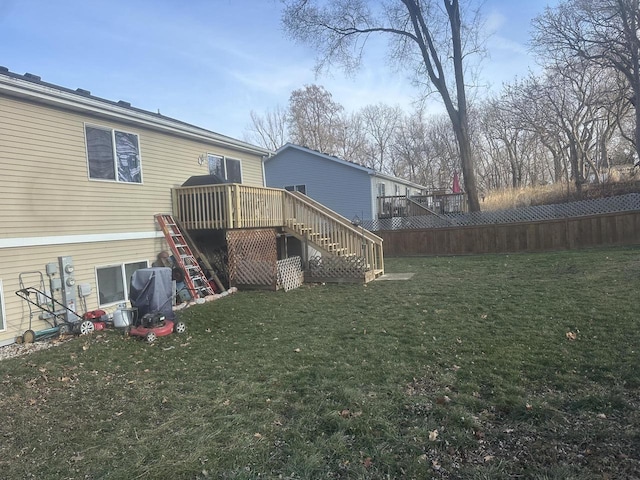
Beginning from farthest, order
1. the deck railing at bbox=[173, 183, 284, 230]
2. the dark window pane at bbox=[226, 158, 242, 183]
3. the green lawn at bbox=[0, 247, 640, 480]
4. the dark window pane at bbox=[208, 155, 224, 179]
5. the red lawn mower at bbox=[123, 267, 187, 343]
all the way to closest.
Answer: the dark window pane at bbox=[226, 158, 242, 183], the dark window pane at bbox=[208, 155, 224, 179], the deck railing at bbox=[173, 183, 284, 230], the red lawn mower at bbox=[123, 267, 187, 343], the green lawn at bbox=[0, 247, 640, 480]

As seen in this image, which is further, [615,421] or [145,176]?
[145,176]

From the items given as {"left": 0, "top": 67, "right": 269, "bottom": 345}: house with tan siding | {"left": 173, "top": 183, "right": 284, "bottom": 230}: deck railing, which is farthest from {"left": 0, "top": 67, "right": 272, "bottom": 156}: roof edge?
{"left": 173, "top": 183, "right": 284, "bottom": 230}: deck railing

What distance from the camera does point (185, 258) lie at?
33.2 feet

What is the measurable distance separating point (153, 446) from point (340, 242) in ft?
29.4

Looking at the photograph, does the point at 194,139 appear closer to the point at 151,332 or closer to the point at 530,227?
the point at 151,332

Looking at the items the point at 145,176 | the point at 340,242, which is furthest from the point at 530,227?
the point at 145,176

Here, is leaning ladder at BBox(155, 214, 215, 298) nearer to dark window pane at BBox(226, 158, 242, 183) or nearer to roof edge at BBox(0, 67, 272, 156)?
roof edge at BBox(0, 67, 272, 156)

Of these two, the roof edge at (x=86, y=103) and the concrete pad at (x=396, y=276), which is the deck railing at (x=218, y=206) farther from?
the concrete pad at (x=396, y=276)

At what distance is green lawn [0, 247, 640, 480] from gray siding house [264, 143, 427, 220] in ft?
49.8

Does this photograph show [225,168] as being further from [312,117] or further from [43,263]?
[312,117]

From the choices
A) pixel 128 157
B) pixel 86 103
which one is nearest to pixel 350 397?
pixel 86 103

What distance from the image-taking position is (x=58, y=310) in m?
7.70

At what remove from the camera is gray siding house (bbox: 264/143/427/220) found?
2258 cm

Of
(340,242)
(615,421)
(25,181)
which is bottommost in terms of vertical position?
(615,421)
